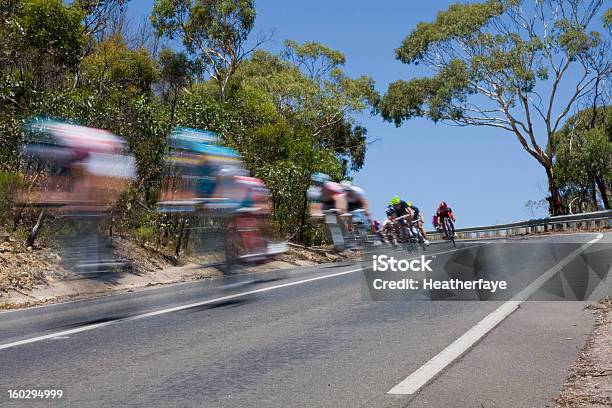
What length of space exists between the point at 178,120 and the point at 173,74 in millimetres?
19110

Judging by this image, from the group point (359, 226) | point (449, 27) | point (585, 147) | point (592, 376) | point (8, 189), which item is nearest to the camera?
point (592, 376)

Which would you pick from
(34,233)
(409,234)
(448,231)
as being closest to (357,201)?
(409,234)

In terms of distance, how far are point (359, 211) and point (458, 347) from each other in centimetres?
1247

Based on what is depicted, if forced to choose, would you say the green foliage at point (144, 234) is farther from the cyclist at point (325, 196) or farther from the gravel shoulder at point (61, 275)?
the cyclist at point (325, 196)

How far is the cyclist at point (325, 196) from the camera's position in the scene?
18453 mm

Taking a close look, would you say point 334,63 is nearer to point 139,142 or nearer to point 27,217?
point 139,142

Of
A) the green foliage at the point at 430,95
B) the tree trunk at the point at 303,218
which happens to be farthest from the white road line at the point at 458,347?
the green foliage at the point at 430,95

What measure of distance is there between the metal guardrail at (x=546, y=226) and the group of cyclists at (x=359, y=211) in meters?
13.4

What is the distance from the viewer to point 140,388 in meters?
5.51

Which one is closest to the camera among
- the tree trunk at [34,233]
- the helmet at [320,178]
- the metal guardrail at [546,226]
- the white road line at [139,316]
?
the white road line at [139,316]

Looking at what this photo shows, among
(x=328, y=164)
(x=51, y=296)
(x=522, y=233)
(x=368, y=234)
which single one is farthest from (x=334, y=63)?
(x=51, y=296)

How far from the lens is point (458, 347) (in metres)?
6.67

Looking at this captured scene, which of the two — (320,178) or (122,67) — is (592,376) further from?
(122,67)

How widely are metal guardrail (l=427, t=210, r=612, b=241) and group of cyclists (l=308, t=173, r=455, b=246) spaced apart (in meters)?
13.4
